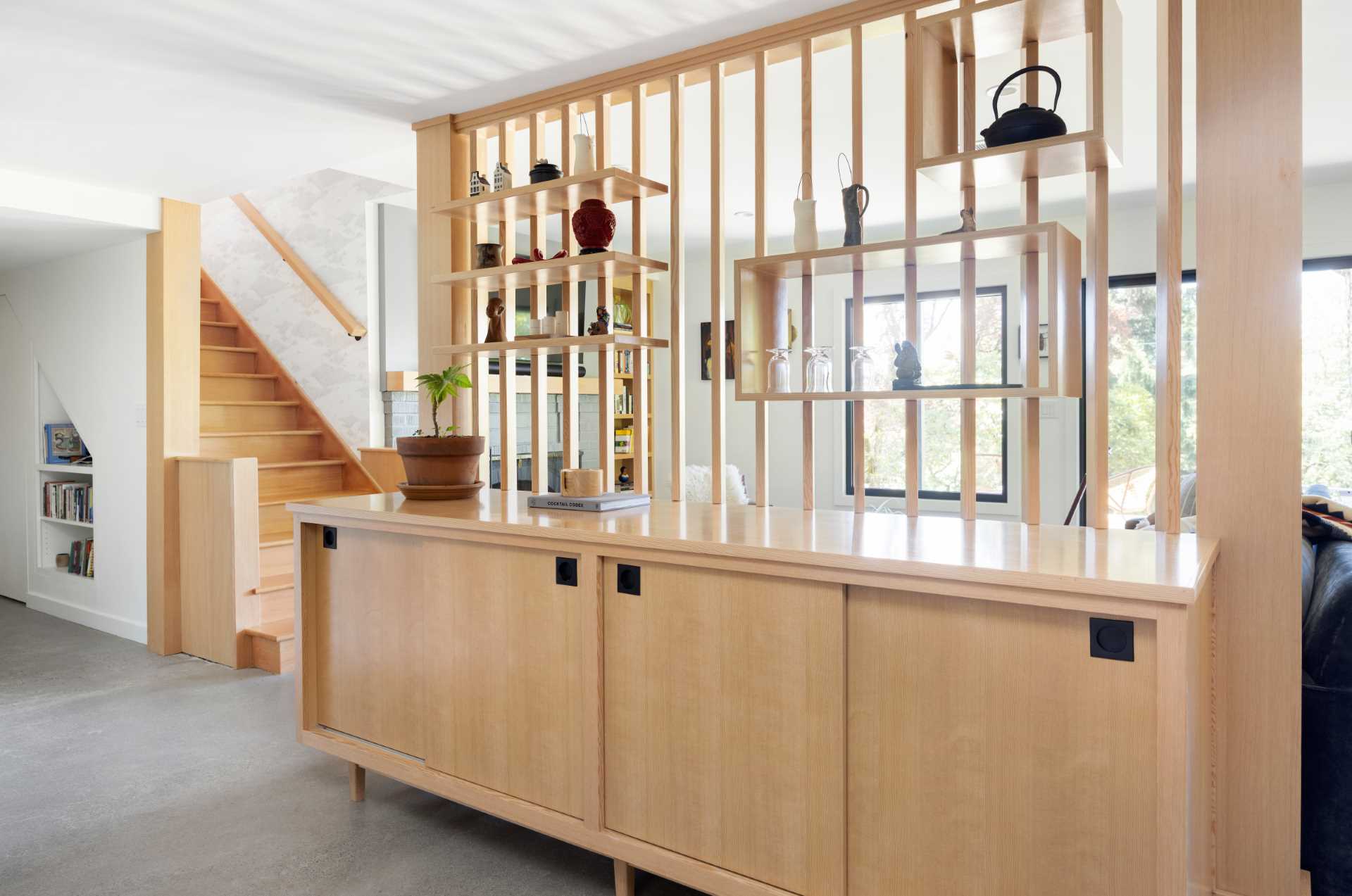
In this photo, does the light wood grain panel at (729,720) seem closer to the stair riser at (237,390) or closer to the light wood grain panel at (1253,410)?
the light wood grain panel at (1253,410)

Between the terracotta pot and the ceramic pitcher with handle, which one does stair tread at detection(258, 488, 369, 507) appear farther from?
the ceramic pitcher with handle

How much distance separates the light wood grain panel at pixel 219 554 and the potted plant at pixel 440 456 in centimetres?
163

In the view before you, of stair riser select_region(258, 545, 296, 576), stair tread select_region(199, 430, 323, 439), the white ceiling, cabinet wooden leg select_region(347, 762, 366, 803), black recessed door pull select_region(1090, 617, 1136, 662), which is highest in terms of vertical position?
the white ceiling

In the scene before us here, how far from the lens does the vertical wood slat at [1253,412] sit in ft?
5.78

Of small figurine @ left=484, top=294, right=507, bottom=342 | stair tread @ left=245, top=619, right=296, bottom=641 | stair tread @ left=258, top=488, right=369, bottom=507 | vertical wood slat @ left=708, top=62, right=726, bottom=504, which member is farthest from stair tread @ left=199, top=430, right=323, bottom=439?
vertical wood slat @ left=708, top=62, right=726, bottom=504

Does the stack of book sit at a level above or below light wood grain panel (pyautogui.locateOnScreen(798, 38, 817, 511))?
below

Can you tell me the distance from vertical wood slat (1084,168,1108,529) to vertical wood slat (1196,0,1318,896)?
203mm

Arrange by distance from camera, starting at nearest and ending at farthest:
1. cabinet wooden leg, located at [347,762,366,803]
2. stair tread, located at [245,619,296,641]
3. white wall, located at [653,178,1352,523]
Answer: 1. cabinet wooden leg, located at [347,762,366,803]
2. stair tread, located at [245,619,296,641]
3. white wall, located at [653,178,1352,523]

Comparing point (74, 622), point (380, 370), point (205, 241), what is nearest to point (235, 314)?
point (205, 241)

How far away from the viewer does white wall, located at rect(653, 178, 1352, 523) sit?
468 centimetres

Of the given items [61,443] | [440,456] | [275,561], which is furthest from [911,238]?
[61,443]

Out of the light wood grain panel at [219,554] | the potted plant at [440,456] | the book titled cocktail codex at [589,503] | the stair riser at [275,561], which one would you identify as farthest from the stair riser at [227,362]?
the book titled cocktail codex at [589,503]

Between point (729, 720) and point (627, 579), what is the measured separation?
0.38 metres

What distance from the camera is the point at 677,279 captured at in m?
2.66
